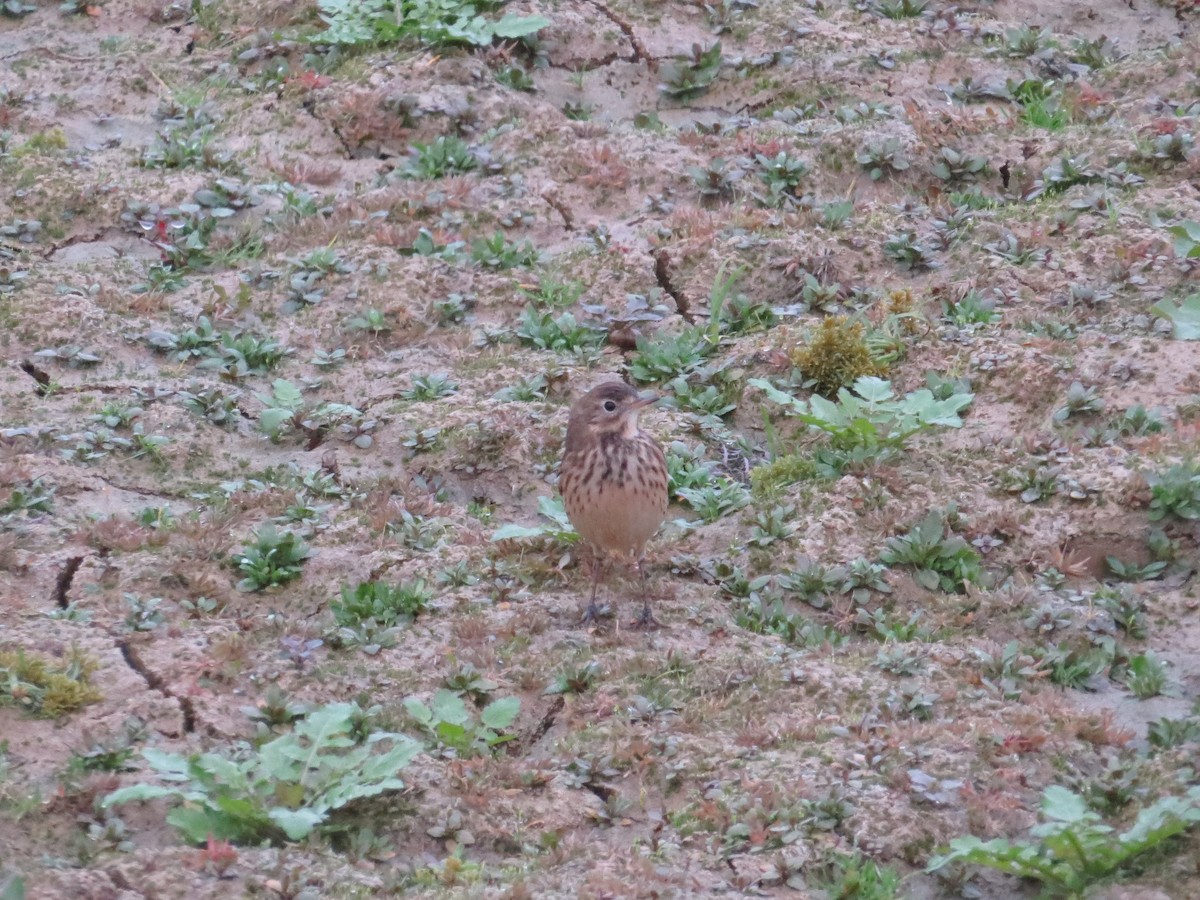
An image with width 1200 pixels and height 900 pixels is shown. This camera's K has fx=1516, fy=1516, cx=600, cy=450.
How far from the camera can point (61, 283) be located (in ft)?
28.8

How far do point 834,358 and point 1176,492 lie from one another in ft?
6.55

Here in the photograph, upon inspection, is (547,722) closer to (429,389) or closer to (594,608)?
(594,608)

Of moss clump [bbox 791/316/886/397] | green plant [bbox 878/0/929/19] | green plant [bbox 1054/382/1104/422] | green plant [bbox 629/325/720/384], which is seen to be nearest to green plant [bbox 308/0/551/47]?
green plant [bbox 878/0/929/19]

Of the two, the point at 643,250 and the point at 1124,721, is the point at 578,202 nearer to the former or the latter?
the point at 643,250

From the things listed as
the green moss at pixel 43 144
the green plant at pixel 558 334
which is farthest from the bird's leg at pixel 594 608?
the green moss at pixel 43 144

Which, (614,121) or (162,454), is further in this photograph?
(614,121)

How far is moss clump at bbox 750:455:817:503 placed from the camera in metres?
7.29

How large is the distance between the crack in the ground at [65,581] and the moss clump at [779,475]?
313cm

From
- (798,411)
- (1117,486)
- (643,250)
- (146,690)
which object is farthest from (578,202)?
(146,690)

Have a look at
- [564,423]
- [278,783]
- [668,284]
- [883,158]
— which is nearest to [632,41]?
[883,158]

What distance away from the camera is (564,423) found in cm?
788

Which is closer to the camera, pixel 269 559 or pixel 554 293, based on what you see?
pixel 269 559

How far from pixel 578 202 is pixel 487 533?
304 centimetres

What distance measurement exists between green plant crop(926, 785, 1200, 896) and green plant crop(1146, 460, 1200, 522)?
1897mm
